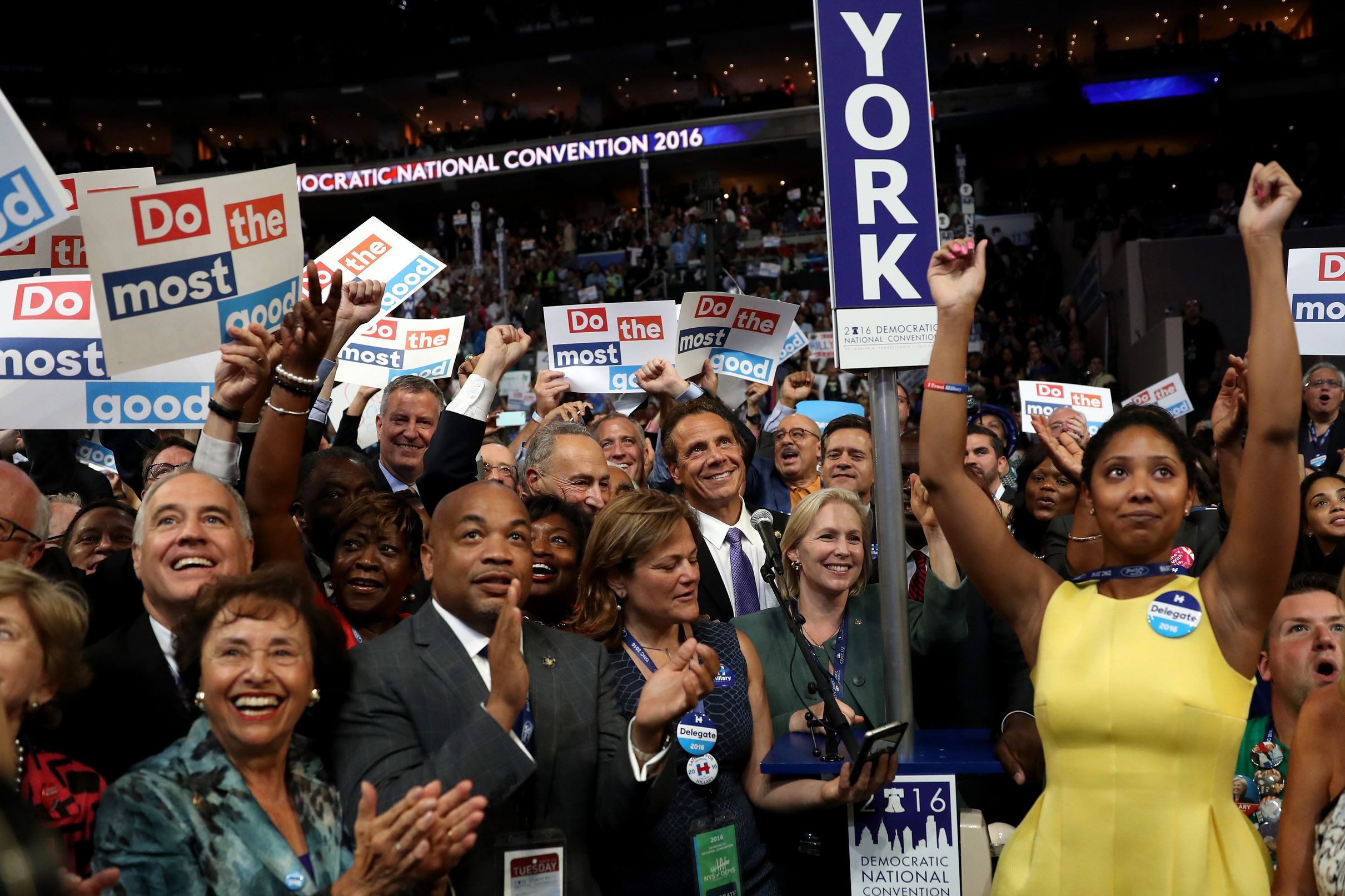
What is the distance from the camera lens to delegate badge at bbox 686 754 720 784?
284 centimetres

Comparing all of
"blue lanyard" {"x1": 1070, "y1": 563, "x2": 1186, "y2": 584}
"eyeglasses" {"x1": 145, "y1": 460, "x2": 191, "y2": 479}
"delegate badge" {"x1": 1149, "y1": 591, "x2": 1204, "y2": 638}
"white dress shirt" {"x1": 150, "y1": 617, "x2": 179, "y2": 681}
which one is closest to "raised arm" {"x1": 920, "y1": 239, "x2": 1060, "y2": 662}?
"blue lanyard" {"x1": 1070, "y1": 563, "x2": 1186, "y2": 584}

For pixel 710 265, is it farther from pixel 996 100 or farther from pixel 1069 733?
pixel 996 100

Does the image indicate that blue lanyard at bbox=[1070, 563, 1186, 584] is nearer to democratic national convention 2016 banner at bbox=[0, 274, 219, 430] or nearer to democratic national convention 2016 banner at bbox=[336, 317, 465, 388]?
democratic national convention 2016 banner at bbox=[0, 274, 219, 430]

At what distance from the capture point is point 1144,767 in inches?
89.6

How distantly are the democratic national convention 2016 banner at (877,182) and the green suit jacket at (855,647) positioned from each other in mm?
690

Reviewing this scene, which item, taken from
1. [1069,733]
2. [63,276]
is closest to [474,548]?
[1069,733]

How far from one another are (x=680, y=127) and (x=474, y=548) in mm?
28851

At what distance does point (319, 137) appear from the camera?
38375mm

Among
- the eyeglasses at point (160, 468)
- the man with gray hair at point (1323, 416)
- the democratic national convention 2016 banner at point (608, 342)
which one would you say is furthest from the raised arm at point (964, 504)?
the man with gray hair at point (1323, 416)

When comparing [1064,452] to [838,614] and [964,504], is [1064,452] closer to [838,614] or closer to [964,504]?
[838,614]

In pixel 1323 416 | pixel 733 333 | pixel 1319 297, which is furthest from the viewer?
pixel 1323 416

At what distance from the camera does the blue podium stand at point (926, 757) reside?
8.61ft

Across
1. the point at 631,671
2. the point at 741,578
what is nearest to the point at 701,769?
the point at 631,671

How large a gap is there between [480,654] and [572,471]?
1.69 meters
